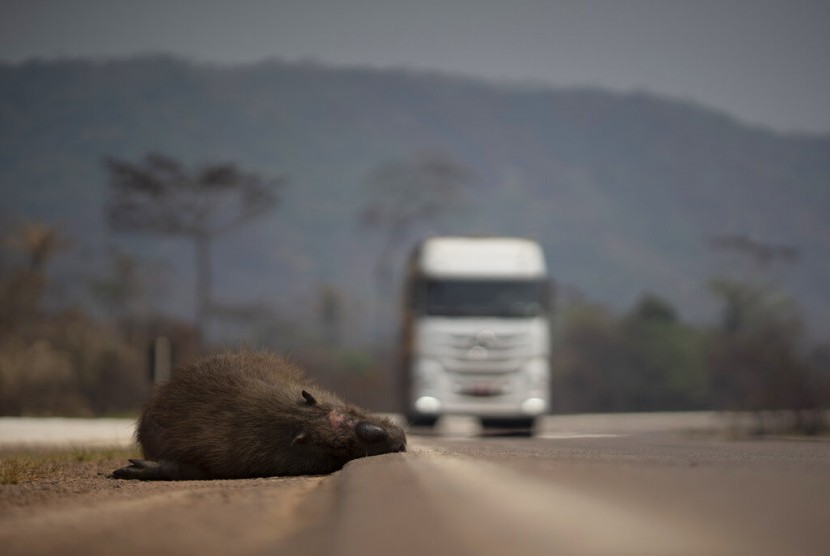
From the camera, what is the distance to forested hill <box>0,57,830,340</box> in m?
123

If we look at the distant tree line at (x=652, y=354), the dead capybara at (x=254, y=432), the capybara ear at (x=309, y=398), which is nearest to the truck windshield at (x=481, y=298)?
the dead capybara at (x=254, y=432)

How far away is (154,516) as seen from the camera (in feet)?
Answer: 14.4

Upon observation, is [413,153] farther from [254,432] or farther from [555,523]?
[555,523]

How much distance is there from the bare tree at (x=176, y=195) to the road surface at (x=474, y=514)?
154 feet

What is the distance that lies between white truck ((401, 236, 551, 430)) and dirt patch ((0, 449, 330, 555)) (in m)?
12.0

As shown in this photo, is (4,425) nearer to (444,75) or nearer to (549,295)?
(549,295)

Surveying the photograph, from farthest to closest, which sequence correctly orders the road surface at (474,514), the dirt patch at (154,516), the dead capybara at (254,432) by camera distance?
the dead capybara at (254,432), the dirt patch at (154,516), the road surface at (474,514)

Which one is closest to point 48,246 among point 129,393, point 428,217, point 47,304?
point 47,304

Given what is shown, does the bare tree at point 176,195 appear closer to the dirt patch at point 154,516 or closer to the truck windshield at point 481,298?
the truck windshield at point 481,298

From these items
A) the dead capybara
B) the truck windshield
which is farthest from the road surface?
the truck windshield

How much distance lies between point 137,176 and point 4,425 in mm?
37770

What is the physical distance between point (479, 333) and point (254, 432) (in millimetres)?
11853

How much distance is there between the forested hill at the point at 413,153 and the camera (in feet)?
405

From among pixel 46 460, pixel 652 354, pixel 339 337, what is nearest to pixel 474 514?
pixel 46 460
